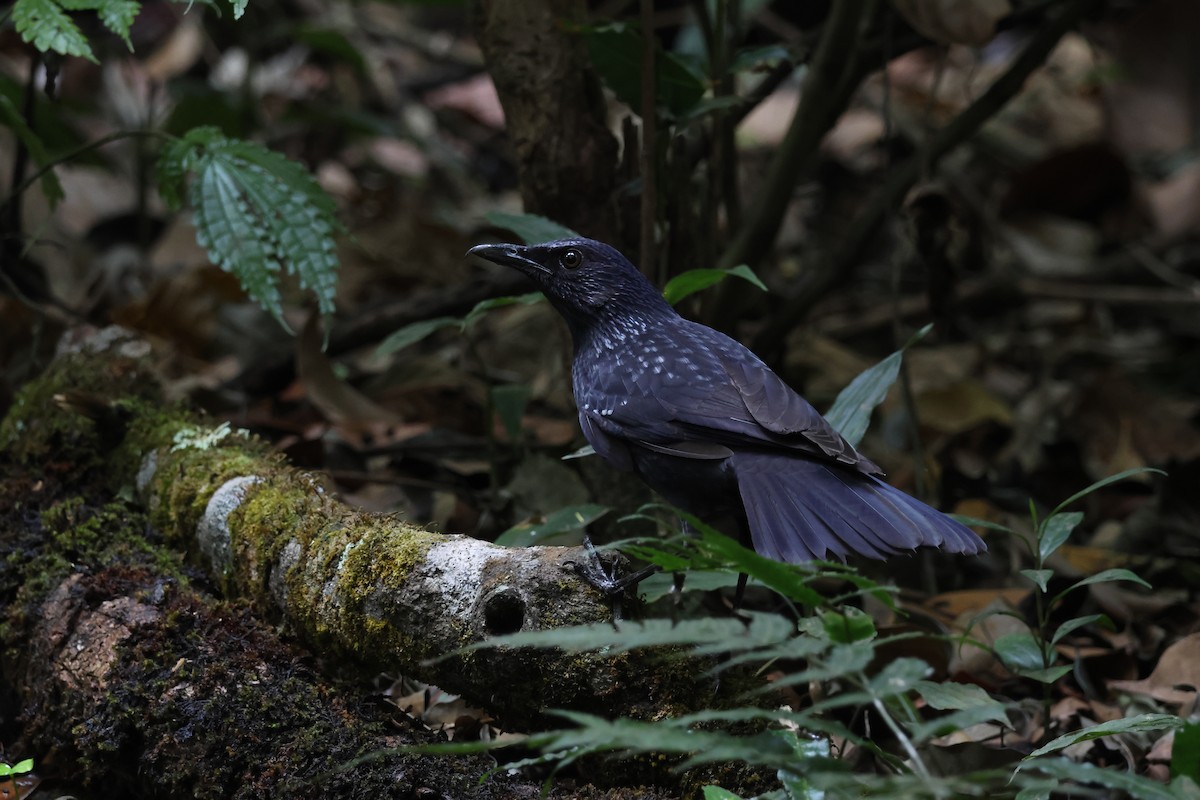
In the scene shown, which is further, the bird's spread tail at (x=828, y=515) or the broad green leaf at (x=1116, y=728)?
the bird's spread tail at (x=828, y=515)

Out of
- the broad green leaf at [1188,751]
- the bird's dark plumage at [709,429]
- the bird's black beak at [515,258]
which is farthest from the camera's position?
the bird's black beak at [515,258]

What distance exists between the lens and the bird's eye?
341 cm

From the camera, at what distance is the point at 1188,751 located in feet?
6.46

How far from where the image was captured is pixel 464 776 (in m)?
2.32

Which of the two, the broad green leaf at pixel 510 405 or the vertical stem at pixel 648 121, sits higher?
the vertical stem at pixel 648 121

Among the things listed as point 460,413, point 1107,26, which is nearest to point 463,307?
point 460,413

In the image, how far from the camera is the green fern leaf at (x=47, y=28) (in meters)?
3.04

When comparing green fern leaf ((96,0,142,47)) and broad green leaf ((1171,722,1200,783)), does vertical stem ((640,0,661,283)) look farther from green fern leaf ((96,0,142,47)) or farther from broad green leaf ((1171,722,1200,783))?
broad green leaf ((1171,722,1200,783))

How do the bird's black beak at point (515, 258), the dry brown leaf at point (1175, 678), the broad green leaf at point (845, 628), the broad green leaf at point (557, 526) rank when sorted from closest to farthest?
1. the broad green leaf at point (845, 628)
2. the broad green leaf at point (557, 526)
3. the dry brown leaf at point (1175, 678)
4. the bird's black beak at point (515, 258)

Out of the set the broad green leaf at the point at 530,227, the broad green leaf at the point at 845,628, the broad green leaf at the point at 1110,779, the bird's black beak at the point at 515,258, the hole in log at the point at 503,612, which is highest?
the broad green leaf at the point at 530,227

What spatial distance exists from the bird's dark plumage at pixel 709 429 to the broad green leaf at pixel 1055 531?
0.28 metres

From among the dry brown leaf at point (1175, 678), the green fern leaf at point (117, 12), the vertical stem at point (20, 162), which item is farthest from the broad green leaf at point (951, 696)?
the vertical stem at point (20, 162)

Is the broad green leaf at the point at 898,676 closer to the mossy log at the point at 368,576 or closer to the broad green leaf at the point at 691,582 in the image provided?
the mossy log at the point at 368,576

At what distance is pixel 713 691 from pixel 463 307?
2.82 m
